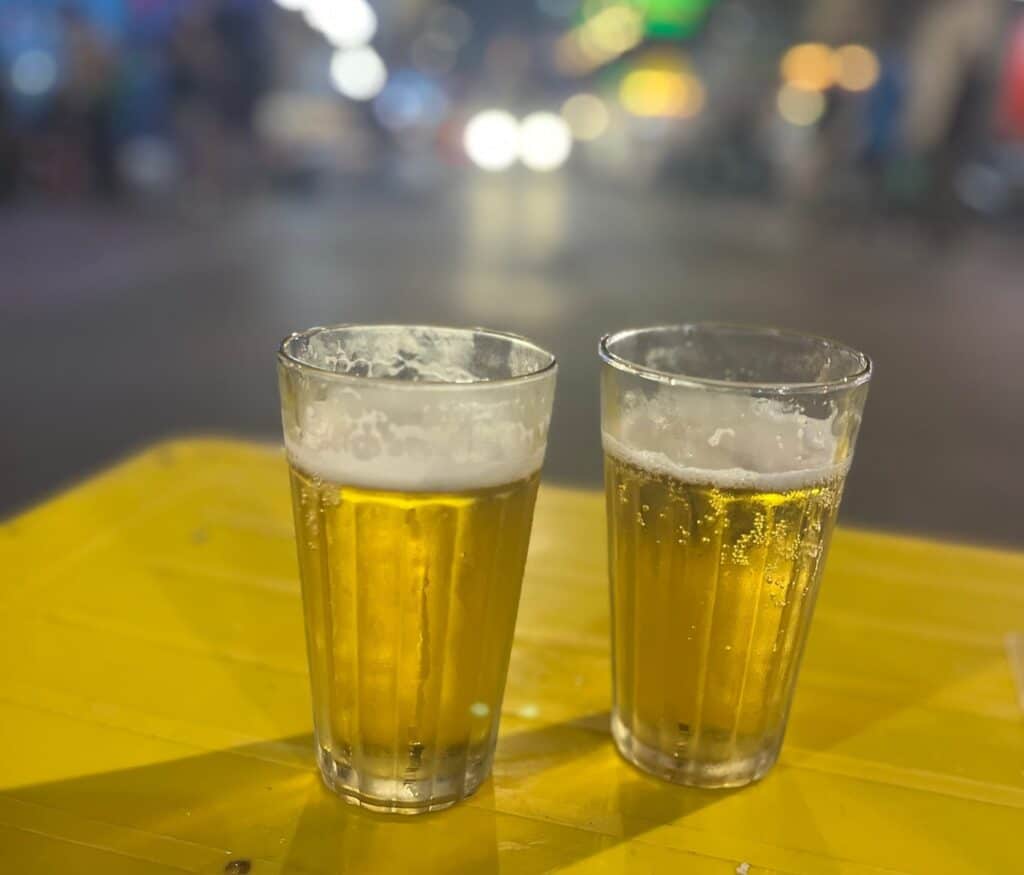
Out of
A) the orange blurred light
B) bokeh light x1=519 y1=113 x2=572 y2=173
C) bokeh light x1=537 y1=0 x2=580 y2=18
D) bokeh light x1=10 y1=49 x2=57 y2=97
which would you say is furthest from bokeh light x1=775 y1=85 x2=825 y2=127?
bokeh light x1=537 y1=0 x2=580 y2=18

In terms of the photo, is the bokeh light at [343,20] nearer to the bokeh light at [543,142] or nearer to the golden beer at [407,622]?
the bokeh light at [543,142]

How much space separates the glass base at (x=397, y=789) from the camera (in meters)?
0.70

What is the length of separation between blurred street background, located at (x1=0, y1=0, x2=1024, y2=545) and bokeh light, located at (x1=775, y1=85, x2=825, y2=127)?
0.20ft

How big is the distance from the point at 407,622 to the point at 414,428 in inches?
5.2

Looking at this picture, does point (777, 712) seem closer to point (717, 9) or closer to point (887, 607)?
point (887, 607)

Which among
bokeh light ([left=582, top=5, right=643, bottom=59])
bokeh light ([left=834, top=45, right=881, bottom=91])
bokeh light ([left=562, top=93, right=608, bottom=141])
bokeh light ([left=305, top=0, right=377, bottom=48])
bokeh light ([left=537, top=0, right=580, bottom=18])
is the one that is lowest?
bokeh light ([left=562, top=93, right=608, bottom=141])

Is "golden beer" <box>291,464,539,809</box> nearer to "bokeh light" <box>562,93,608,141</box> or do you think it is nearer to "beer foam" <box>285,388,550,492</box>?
"beer foam" <box>285,388,550,492</box>

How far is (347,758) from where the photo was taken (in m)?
0.71

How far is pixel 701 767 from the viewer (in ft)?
2.48

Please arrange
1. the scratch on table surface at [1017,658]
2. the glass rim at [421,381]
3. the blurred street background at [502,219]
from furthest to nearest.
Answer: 1. the blurred street background at [502,219]
2. the scratch on table surface at [1017,658]
3. the glass rim at [421,381]

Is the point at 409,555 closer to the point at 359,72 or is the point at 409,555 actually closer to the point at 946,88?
the point at 946,88

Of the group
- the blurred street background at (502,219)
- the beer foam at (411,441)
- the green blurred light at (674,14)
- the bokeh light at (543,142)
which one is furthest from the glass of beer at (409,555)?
the green blurred light at (674,14)

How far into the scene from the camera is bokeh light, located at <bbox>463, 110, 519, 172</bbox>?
16438 millimetres

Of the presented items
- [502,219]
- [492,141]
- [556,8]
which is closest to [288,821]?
[502,219]
